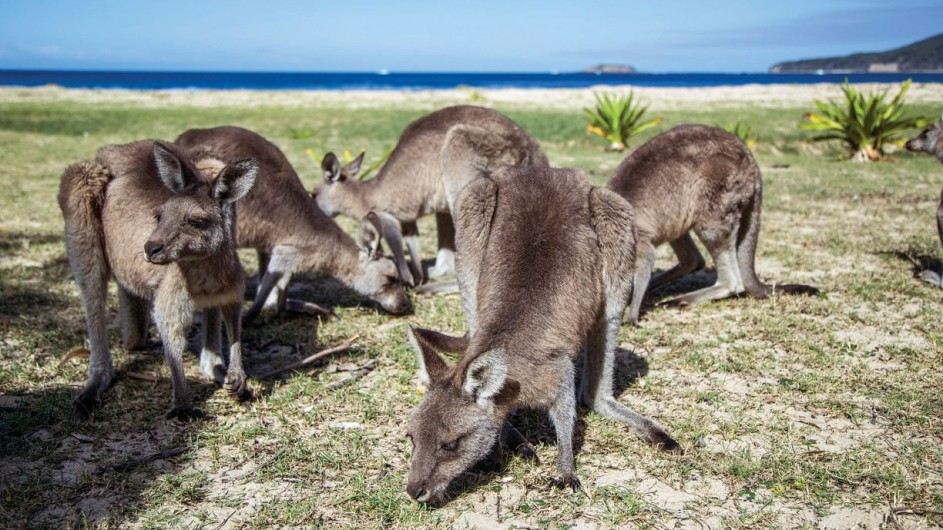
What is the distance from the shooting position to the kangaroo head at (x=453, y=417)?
232 centimetres

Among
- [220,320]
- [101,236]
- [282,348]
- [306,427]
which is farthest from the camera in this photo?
[282,348]

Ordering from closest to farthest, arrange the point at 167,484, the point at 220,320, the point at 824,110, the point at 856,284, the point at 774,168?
the point at 167,484 < the point at 220,320 < the point at 856,284 < the point at 774,168 < the point at 824,110

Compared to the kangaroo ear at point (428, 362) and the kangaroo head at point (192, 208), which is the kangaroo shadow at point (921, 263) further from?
the kangaroo head at point (192, 208)

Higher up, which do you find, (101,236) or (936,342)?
(101,236)

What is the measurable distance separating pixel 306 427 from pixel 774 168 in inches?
360

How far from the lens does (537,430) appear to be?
2996 millimetres

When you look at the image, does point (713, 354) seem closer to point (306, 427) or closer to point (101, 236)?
point (306, 427)

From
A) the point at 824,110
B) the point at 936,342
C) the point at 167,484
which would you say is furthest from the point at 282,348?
the point at 824,110

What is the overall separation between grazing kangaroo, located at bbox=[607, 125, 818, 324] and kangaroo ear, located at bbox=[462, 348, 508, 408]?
2019mm

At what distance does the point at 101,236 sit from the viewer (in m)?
3.30

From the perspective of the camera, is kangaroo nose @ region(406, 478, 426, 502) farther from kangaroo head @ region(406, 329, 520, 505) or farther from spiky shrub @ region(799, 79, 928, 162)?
spiky shrub @ region(799, 79, 928, 162)

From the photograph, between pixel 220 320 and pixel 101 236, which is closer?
pixel 101 236

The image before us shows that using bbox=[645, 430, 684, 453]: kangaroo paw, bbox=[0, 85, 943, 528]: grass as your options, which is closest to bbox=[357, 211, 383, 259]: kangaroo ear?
bbox=[0, 85, 943, 528]: grass

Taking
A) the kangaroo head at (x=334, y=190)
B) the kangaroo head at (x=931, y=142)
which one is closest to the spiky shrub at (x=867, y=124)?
the kangaroo head at (x=931, y=142)
